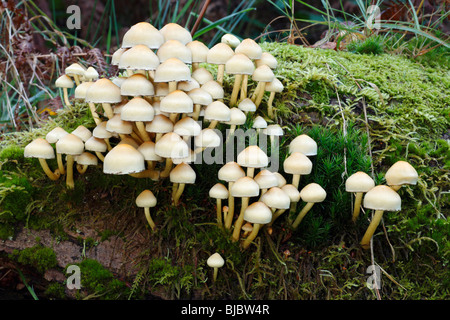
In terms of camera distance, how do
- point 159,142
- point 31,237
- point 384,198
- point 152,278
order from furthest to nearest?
point 31,237
point 152,278
point 159,142
point 384,198

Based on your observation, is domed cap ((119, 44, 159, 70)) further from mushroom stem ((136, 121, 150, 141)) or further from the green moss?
the green moss

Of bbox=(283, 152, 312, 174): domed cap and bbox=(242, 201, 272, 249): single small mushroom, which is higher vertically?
bbox=(283, 152, 312, 174): domed cap

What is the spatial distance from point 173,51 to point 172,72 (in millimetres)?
182

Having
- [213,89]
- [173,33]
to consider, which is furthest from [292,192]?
[173,33]

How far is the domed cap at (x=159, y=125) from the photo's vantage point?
6.88 feet

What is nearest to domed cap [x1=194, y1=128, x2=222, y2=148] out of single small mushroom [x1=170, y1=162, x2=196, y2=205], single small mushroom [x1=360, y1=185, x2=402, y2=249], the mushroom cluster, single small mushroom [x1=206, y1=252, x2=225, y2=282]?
the mushroom cluster

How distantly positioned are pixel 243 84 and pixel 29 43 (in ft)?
8.79

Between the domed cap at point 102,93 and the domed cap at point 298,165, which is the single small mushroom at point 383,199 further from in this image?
the domed cap at point 102,93

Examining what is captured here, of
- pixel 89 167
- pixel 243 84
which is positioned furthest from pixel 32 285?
pixel 243 84

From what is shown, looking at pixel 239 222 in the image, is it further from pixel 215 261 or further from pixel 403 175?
pixel 403 175

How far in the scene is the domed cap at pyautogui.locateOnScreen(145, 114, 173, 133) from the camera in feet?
6.88

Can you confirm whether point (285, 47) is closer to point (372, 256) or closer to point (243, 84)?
point (243, 84)

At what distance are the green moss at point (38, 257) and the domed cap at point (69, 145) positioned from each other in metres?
0.66

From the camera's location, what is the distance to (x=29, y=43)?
13.1 ft
